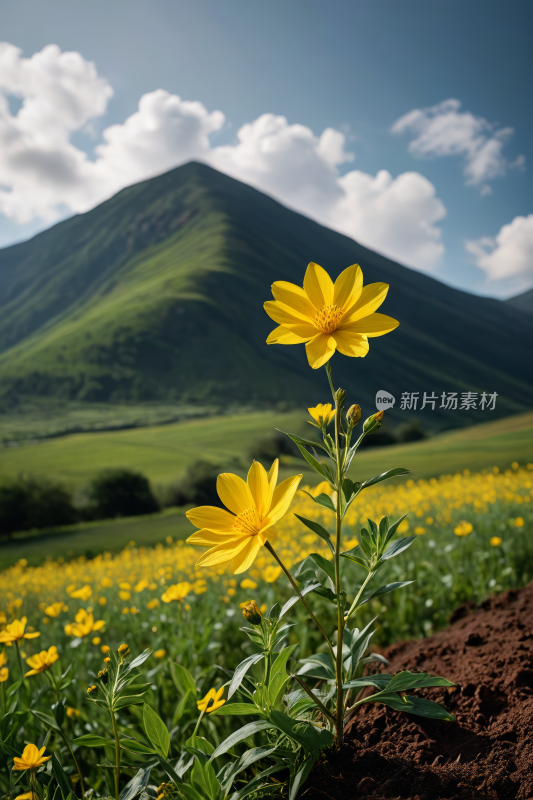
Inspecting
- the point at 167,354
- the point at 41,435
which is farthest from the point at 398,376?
the point at 41,435

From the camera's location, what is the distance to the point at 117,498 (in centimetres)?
2489

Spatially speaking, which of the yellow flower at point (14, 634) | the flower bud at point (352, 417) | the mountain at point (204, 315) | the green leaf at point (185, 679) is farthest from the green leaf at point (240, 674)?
the mountain at point (204, 315)

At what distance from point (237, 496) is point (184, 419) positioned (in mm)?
75133

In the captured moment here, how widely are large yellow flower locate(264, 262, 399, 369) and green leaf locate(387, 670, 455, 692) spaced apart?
0.80 m

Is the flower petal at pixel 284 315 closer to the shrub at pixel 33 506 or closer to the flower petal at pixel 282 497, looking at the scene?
the flower petal at pixel 282 497

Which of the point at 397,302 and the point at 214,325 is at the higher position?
the point at 397,302

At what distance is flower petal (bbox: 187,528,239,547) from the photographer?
1121 mm

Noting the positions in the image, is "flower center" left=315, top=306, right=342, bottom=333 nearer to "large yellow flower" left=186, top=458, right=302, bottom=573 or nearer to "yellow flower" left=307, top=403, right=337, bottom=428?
"yellow flower" left=307, top=403, right=337, bottom=428

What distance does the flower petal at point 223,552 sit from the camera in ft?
3.47

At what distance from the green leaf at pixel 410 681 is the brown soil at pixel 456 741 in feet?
0.59

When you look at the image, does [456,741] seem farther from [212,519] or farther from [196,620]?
[196,620]

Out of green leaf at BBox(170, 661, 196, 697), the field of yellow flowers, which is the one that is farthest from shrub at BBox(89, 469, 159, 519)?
green leaf at BBox(170, 661, 196, 697)

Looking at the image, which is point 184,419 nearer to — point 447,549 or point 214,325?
point 214,325

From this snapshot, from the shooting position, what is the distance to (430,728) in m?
1.35
